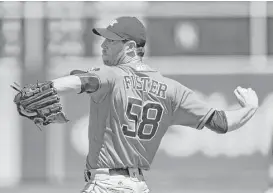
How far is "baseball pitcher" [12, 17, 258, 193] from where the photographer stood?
5414 mm

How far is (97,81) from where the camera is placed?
5.17 m

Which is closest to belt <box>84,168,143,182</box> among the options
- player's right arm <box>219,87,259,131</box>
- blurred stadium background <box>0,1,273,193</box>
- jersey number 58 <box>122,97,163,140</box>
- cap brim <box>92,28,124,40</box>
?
jersey number 58 <box>122,97,163,140</box>

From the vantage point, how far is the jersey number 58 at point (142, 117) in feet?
17.9

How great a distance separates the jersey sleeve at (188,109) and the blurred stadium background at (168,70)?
738 cm

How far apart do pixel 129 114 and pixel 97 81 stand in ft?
1.34

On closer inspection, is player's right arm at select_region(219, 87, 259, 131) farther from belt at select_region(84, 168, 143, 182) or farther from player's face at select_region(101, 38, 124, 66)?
player's face at select_region(101, 38, 124, 66)

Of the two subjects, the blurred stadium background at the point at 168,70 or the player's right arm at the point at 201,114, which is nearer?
the player's right arm at the point at 201,114

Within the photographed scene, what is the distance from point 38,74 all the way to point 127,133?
25.9ft

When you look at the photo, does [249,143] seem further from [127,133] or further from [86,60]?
[127,133]

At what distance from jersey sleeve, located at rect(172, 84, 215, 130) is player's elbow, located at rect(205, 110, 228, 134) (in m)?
0.03

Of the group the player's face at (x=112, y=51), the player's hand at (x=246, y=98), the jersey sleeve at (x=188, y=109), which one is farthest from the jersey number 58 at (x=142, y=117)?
the player's hand at (x=246, y=98)

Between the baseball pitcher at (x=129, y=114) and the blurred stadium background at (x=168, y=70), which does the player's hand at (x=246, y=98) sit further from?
the blurred stadium background at (x=168, y=70)

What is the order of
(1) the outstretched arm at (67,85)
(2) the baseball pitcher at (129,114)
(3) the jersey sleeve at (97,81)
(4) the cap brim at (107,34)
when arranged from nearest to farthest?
(1) the outstretched arm at (67,85), (3) the jersey sleeve at (97,81), (2) the baseball pitcher at (129,114), (4) the cap brim at (107,34)

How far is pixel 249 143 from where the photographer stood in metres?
13.4
